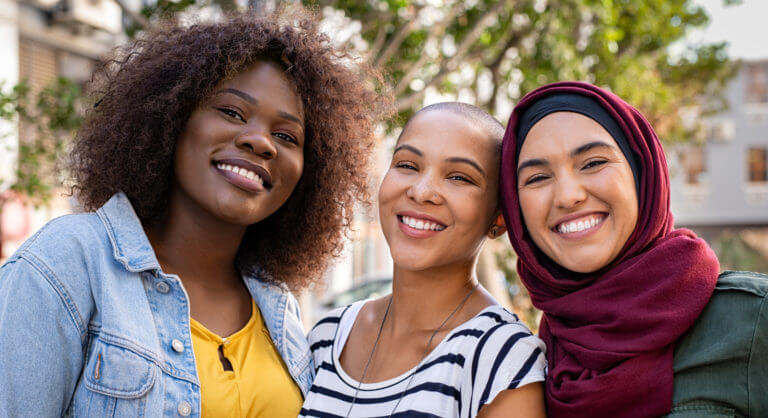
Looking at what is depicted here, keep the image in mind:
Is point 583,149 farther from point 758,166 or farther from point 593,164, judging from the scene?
point 758,166

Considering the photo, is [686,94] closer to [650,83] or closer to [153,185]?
[650,83]

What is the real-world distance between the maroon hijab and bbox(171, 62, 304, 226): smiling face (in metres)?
1.03

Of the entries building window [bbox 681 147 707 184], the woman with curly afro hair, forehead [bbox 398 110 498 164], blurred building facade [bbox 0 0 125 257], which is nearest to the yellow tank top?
the woman with curly afro hair

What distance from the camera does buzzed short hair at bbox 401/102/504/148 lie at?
2.58 metres

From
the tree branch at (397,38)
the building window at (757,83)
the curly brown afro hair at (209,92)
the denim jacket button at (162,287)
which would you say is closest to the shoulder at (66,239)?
the denim jacket button at (162,287)

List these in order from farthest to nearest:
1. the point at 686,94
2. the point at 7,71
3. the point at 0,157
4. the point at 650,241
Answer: the point at 686,94 < the point at 7,71 < the point at 0,157 < the point at 650,241

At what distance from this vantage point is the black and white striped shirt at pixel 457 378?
2.17m

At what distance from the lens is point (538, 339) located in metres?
2.29

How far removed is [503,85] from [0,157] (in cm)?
618

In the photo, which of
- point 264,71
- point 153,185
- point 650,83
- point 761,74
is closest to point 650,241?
point 264,71

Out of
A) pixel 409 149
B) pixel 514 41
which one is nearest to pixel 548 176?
pixel 409 149

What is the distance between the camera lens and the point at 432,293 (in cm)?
263

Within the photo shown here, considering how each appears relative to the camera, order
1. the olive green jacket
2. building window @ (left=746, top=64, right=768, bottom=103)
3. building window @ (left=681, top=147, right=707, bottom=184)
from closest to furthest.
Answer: the olive green jacket
building window @ (left=681, top=147, right=707, bottom=184)
building window @ (left=746, top=64, right=768, bottom=103)

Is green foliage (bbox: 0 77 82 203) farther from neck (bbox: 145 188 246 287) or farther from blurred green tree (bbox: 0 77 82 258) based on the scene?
neck (bbox: 145 188 246 287)
